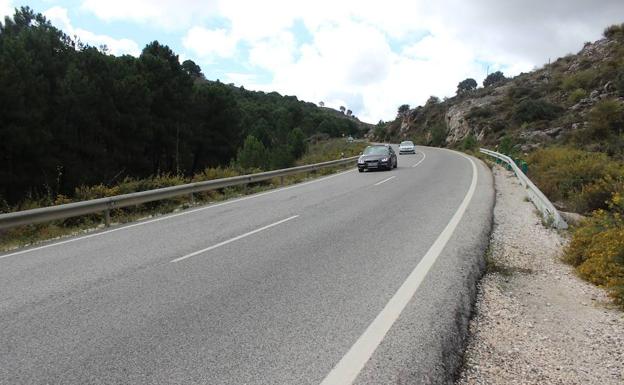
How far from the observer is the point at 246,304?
15.1 ft

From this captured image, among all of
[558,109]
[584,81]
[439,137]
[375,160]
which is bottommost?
[439,137]

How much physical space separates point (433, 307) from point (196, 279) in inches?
116

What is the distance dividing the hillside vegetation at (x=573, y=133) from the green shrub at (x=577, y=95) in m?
0.09

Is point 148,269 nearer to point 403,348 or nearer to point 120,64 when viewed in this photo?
point 403,348

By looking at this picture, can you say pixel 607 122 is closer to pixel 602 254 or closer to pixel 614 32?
pixel 602 254

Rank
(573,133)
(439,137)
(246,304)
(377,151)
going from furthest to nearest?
(439,137), (573,133), (377,151), (246,304)

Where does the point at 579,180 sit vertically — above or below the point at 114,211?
above

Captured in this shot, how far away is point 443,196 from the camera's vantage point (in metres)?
12.6

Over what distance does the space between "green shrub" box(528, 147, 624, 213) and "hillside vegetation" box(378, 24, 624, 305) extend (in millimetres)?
22

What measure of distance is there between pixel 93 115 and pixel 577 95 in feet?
154

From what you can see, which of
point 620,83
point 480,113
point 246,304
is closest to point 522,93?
point 480,113

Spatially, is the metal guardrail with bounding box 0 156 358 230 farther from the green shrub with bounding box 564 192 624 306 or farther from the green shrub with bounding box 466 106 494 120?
the green shrub with bounding box 466 106 494 120

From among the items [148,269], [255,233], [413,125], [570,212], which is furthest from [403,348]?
[413,125]

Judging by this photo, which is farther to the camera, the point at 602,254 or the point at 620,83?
the point at 620,83
